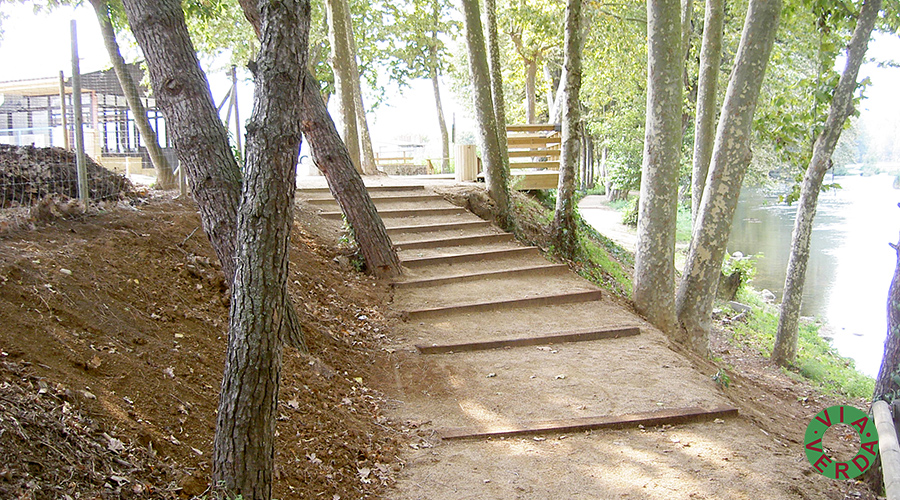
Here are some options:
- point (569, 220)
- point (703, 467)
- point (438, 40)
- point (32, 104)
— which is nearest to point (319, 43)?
point (438, 40)

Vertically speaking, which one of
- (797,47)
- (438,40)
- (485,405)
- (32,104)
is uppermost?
(438,40)

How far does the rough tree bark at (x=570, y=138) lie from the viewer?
10055mm

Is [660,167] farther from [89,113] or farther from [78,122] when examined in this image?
[89,113]

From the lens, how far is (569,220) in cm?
1132

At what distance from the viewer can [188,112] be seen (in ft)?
16.5

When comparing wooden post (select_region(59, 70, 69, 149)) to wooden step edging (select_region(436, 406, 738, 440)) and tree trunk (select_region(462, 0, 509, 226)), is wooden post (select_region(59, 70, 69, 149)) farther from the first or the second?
tree trunk (select_region(462, 0, 509, 226))

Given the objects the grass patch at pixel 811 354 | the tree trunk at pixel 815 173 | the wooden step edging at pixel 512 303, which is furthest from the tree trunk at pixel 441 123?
the wooden step edging at pixel 512 303

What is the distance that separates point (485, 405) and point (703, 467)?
1.91m

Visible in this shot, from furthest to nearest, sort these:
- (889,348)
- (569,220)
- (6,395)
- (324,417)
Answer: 1. (569,220)
2. (324,417)
3. (889,348)
4. (6,395)

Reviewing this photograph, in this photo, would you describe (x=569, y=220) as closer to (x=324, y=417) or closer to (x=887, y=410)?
(x=324, y=417)

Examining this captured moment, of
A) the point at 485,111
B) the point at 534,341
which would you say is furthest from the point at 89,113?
the point at 534,341

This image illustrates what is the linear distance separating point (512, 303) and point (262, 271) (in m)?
5.24

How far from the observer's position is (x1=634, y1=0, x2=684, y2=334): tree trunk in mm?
7816

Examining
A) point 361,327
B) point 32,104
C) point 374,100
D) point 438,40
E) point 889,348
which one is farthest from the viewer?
point 374,100
